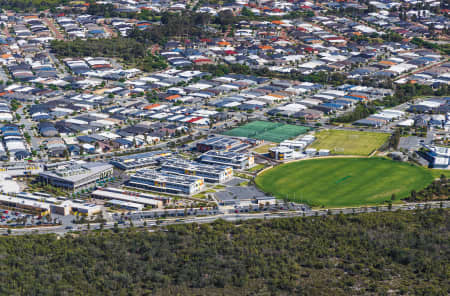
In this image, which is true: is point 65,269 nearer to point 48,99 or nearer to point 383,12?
point 48,99

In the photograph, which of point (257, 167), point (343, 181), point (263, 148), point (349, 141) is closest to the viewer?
point (343, 181)

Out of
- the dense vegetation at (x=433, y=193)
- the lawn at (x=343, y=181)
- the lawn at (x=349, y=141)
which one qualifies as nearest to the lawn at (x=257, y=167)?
the lawn at (x=343, y=181)

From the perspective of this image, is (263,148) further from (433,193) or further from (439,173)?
(433,193)

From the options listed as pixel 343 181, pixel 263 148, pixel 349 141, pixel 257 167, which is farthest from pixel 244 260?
pixel 349 141

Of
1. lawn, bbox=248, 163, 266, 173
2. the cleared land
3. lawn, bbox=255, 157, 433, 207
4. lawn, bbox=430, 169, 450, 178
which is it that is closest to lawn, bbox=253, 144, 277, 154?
the cleared land

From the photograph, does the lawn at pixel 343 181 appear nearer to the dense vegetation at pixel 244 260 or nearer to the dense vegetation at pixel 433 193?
the dense vegetation at pixel 433 193

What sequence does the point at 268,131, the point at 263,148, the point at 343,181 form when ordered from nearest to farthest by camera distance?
1. the point at 343,181
2. the point at 263,148
3. the point at 268,131

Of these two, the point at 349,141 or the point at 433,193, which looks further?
the point at 349,141

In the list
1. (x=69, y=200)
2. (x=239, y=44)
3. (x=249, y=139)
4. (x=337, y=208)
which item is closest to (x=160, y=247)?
(x=69, y=200)
